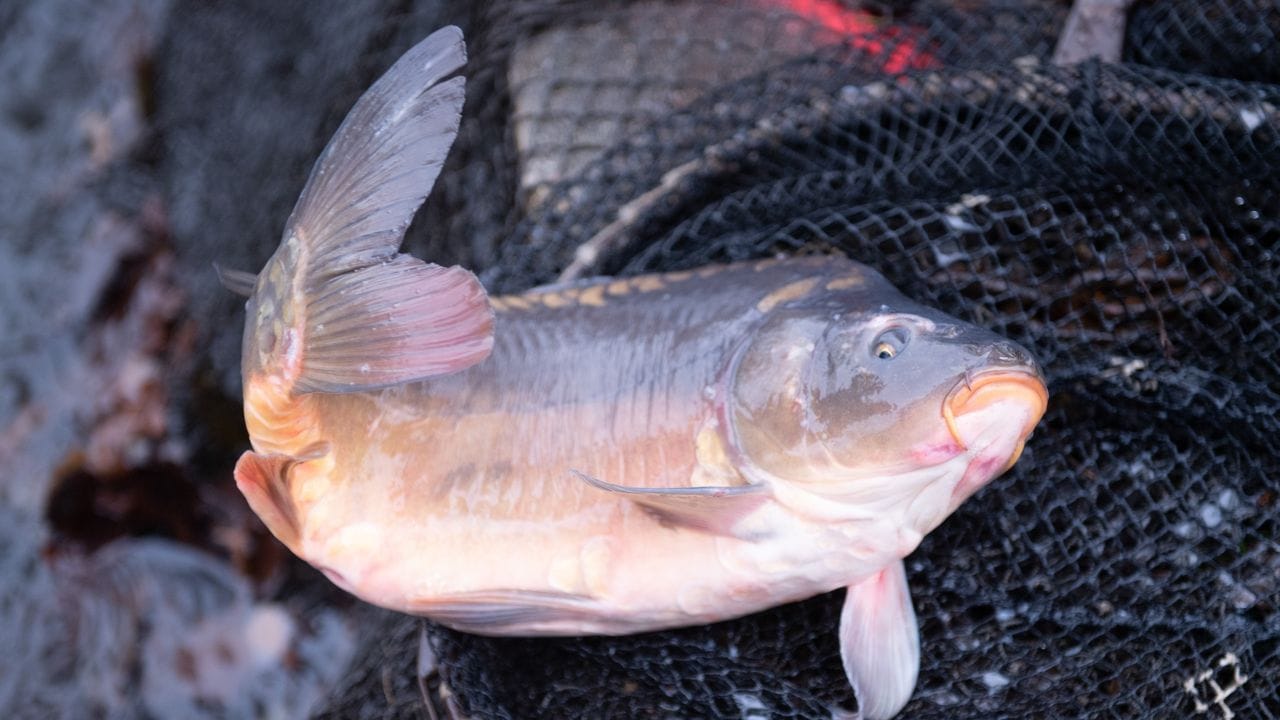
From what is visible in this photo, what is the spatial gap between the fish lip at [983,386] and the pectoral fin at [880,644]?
32 cm

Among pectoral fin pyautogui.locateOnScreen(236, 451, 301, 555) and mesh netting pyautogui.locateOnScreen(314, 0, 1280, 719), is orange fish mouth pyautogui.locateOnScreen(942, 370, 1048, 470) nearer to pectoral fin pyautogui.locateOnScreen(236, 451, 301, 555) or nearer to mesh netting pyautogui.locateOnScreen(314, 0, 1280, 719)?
mesh netting pyautogui.locateOnScreen(314, 0, 1280, 719)

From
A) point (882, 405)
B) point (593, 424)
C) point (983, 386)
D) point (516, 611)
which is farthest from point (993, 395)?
point (516, 611)

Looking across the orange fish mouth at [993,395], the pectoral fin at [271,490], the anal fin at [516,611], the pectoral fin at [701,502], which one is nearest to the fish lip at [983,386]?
the orange fish mouth at [993,395]

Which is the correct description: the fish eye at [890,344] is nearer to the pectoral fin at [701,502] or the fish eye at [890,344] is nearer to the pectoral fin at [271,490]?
the pectoral fin at [701,502]

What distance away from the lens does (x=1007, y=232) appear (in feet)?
6.54

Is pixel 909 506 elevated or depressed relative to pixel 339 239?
depressed

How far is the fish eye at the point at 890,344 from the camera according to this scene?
4.99ft

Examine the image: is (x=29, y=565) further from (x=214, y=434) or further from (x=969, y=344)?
(x=969, y=344)

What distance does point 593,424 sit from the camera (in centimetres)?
172

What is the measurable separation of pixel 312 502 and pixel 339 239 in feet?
1.40

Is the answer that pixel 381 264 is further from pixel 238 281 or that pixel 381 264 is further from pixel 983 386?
pixel 983 386

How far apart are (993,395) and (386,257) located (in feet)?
2.81

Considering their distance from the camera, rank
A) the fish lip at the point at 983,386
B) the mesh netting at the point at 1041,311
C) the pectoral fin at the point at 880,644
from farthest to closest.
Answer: the mesh netting at the point at 1041,311, the pectoral fin at the point at 880,644, the fish lip at the point at 983,386

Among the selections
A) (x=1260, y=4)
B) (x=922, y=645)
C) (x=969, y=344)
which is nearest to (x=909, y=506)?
(x=969, y=344)
